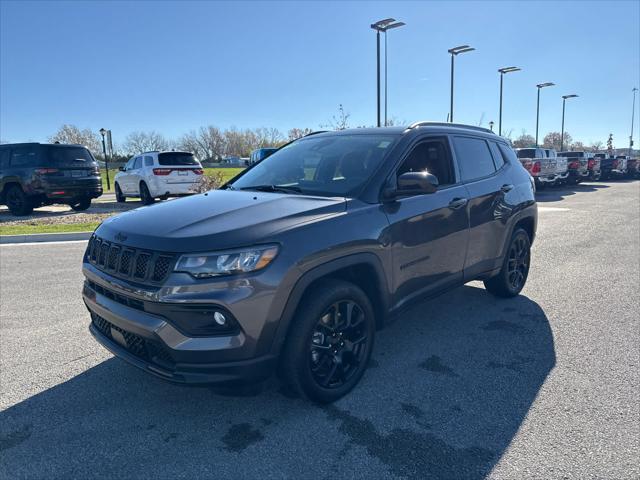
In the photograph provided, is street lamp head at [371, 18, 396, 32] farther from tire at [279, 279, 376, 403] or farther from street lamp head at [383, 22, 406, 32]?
tire at [279, 279, 376, 403]

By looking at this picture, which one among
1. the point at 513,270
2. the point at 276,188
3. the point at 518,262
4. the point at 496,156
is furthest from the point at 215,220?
the point at 518,262

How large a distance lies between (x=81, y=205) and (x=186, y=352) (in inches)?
553

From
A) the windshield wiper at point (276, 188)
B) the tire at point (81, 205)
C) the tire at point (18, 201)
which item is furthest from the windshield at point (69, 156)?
the windshield wiper at point (276, 188)

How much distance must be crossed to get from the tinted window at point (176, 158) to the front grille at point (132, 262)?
12738 millimetres

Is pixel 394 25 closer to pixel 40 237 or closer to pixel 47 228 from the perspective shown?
pixel 47 228

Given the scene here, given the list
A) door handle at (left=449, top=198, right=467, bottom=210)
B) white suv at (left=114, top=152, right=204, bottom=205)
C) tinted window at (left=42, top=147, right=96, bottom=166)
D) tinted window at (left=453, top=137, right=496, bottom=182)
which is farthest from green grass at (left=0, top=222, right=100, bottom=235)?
door handle at (left=449, top=198, right=467, bottom=210)

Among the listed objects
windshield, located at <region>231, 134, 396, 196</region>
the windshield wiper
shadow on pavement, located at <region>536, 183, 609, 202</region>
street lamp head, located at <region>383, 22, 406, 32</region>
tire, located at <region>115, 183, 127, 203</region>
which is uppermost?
street lamp head, located at <region>383, 22, 406, 32</region>

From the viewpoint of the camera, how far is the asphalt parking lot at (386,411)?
244 centimetres

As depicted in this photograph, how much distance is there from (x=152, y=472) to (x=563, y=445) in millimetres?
2232

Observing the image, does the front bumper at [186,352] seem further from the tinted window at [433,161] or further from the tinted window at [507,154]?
the tinted window at [507,154]

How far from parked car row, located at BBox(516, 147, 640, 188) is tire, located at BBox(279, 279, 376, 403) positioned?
1279 centimetres

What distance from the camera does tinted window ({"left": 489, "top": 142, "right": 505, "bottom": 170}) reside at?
4879 mm

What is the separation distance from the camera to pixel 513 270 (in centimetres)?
515

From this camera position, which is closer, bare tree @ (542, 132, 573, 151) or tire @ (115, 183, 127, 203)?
tire @ (115, 183, 127, 203)
